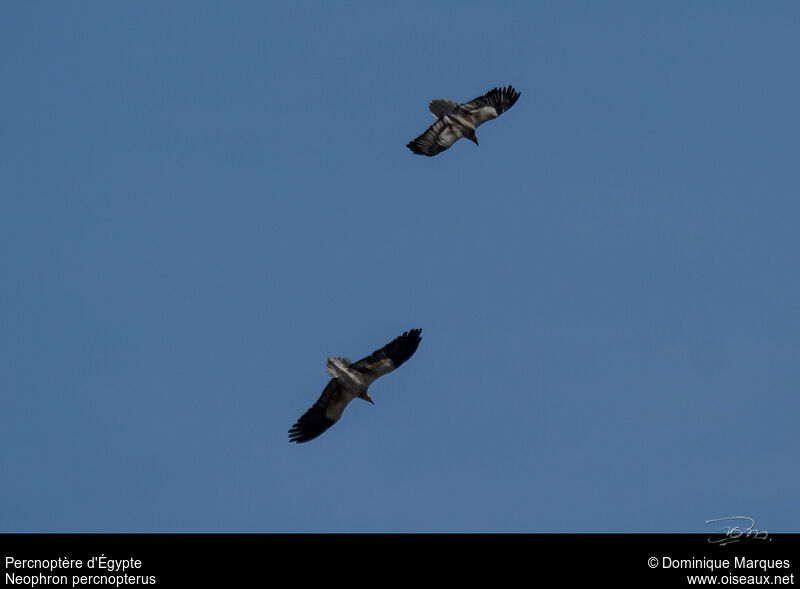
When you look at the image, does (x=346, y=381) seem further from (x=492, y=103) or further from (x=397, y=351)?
(x=492, y=103)

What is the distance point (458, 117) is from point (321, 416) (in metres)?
8.71

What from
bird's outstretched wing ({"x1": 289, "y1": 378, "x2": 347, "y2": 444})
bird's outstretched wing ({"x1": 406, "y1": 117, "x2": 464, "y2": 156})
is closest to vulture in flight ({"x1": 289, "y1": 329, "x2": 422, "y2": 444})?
bird's outstretched wing ({"x1": 289, "y1": 378, "x2": 347, "y2": 444})

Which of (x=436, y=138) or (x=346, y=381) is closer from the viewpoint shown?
(x=346, y=381)

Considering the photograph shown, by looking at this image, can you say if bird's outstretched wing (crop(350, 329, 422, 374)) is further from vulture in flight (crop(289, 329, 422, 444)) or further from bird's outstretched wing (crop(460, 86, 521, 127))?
bird's outstretched wing (crop(460, 86, 521, 127))

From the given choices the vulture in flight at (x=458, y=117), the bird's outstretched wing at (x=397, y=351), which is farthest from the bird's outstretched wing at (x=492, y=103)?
the bird's outstretched wing at (x=397, y=351)

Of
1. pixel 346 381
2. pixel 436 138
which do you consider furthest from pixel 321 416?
pixel 436 138

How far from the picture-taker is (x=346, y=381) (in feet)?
106

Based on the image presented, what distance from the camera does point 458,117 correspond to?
121 feet

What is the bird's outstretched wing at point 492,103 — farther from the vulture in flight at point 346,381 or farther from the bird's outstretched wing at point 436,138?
the vulture in flight at point 346,381

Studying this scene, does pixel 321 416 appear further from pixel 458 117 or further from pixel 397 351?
pixel 458 117

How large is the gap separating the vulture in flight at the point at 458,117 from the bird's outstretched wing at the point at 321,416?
272 inches

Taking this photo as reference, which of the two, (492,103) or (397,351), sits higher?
(492,103)

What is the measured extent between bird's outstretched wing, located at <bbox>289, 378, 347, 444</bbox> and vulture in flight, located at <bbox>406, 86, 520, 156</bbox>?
22.7 feet
